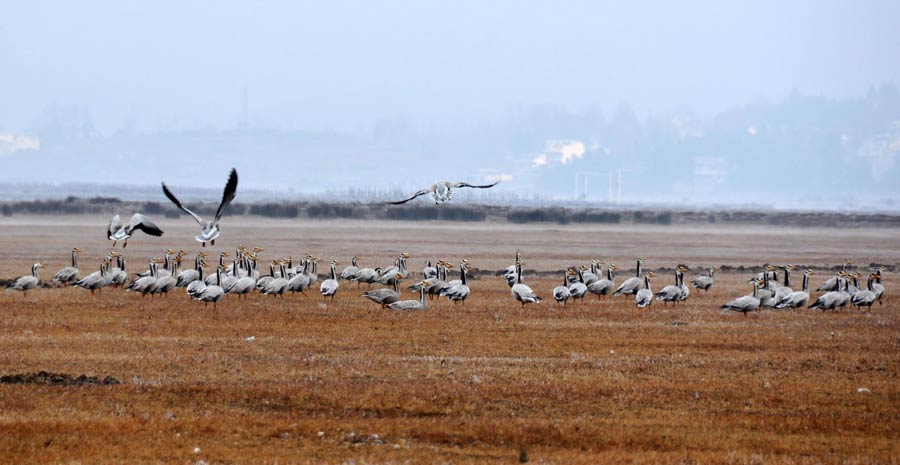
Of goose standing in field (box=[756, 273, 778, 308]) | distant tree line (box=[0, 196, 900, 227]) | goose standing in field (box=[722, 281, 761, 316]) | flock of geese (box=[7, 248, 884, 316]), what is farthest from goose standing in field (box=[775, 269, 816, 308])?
distant tree line (box=[0, 196, 900, 227])

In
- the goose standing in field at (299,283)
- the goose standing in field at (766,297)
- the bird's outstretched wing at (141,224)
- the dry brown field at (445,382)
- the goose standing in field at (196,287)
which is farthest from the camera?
the goose standing in field at (299,283)

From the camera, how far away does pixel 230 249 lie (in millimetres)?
61125

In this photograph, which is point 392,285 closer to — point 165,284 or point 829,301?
point 165,284

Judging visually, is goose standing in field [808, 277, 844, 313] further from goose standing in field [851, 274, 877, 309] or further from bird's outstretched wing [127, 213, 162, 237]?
bird's outstretched wing [127, 213, 162, 237]

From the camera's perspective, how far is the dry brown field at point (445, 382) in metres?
14.7

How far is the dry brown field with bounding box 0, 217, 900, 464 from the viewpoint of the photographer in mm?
14664

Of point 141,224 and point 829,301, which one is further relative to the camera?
point 829,301

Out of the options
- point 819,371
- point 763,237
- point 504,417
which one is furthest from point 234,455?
point 763,237

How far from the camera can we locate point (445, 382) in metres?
18.5

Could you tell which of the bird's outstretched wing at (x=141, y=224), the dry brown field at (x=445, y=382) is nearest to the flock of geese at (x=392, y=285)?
the bird's outstretched wing at (x=141, y=224)

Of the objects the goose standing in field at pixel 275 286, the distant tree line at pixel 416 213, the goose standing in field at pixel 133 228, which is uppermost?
the goose standing in field at pixel 133 228

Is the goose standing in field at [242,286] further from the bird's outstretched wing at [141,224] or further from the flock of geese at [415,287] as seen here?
the bird's outstretched wing at [141,224]

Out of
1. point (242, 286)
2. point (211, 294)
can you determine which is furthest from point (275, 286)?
point (211, 294)

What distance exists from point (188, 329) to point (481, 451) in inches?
449
